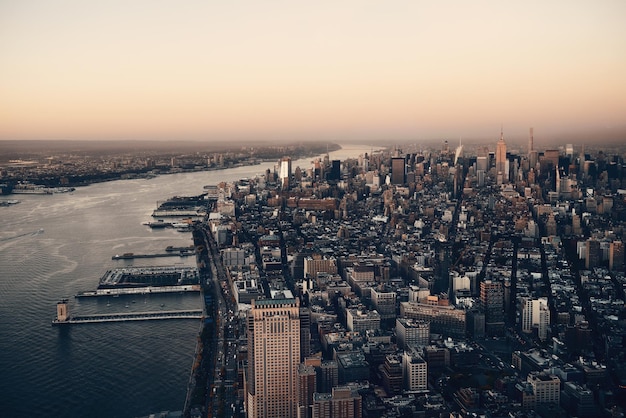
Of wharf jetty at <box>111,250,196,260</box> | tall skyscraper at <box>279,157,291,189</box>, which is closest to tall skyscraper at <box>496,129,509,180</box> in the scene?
wharf jetty at <box>111,250,196,260</box>

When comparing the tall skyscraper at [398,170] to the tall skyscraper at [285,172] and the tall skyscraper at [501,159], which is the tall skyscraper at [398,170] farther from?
the tall skyscraper at [501,159]

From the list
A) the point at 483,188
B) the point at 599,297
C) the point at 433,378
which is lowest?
the point at 433,378

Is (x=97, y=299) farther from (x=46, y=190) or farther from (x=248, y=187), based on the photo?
(x=248, y=187)

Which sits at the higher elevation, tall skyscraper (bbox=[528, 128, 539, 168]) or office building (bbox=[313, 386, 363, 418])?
tall skyscraper (bbox=[528, 128, 539, 168])

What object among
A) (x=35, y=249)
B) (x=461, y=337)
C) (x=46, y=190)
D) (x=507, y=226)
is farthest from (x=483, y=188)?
(x=46, y=190)

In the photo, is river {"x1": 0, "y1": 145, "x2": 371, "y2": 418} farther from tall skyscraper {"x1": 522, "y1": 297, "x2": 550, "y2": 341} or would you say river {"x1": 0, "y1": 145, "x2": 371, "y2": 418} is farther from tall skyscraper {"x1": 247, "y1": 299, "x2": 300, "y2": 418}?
tall skyscraper {"x1": 522, "y1": 297, "x2": 550, "y2": 341}

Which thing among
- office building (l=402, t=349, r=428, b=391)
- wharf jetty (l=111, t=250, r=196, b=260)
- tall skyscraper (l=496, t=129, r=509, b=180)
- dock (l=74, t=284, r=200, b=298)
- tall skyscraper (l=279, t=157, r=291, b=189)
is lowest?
office building (l=402, t=349, r=428, b=391)

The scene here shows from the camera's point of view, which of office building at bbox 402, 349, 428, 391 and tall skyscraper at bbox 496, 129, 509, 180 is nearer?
office building at bbox 402, 349, 428, 391
